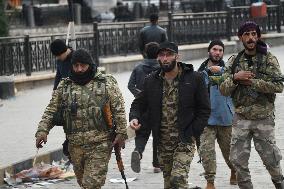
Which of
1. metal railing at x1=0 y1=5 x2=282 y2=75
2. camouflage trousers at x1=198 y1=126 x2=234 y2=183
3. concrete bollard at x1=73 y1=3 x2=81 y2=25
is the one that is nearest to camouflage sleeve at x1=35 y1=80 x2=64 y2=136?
camouflage trousers at x1=198 y1=126 x2=234 y2=183

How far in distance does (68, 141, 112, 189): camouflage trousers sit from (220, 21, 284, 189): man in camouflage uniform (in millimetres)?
1344

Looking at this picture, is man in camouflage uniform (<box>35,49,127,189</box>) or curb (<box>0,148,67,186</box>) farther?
curb (<box>0,148,67,186</box>)

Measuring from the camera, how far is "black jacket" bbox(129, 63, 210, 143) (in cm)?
786

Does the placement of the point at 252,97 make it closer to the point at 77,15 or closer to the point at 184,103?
the point at 184,103

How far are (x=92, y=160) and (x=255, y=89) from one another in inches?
67.6

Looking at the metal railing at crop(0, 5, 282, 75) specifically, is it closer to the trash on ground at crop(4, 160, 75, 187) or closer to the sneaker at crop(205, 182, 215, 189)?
the trash on ground at crop(4, 160, 75, 187)

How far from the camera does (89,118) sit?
26.8ft

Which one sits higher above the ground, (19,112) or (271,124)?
(271,124)

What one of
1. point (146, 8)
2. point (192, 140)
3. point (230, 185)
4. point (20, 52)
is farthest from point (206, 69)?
point (146, 8)

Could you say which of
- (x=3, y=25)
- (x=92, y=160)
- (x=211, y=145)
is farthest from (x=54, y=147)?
(x=3, y=25)

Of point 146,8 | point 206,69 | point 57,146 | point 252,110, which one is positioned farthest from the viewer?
point 146,8

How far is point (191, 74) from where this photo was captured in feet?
26.2

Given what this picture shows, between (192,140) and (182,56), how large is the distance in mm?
19456

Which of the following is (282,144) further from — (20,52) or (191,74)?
(20,52)
